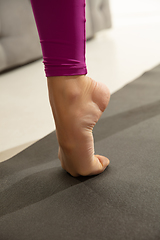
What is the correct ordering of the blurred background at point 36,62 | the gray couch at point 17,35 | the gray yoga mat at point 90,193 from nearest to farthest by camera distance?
the gray yoga mat at point 90,193, the blurred background at point 36,62, the gray couch at point 17,35

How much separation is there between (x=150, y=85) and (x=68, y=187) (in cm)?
77

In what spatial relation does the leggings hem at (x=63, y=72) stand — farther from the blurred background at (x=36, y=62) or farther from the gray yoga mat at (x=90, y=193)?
the blurred background at (x=36, y=62)

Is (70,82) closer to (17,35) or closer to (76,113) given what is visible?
(76,113)

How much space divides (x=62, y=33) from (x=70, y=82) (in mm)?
96

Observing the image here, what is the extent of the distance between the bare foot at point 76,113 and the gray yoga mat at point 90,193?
2.5 inches

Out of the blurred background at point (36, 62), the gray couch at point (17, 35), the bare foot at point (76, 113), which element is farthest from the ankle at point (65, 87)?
the gray couch at point (17, 35)

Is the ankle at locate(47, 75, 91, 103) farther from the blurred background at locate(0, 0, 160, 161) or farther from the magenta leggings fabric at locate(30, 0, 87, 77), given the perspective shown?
Answer: the blurred background at locate(0, 0, 160, 161)

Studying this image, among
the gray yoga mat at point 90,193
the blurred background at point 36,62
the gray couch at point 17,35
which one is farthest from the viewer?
the gray couch at point 17,35

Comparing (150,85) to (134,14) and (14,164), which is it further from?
(134,14)

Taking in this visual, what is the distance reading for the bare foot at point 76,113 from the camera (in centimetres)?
50

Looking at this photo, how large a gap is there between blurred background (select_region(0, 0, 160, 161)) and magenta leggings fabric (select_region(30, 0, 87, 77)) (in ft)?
1.28

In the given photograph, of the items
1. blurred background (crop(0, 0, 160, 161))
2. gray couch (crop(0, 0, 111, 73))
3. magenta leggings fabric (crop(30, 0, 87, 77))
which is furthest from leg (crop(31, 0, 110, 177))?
gray couch (crop(0, 0, 111, 73))

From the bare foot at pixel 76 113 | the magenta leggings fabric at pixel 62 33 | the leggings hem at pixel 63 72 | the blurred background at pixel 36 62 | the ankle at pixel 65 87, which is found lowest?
the blurred background at pixel 36 62

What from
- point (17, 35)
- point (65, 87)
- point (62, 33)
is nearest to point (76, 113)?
point (65, 87)
